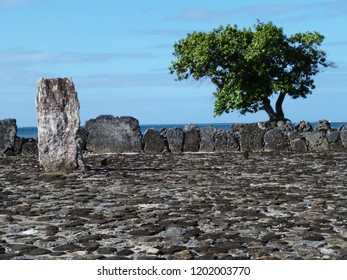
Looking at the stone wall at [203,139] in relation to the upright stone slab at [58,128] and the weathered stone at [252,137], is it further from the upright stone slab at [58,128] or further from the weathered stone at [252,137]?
the upright stone slab at [58,128]

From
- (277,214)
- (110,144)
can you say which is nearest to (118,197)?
(277,214)

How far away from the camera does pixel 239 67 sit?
1371 inches

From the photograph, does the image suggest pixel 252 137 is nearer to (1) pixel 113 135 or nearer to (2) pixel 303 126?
(2) pixel 303 126

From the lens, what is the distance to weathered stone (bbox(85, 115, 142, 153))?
24.8 m

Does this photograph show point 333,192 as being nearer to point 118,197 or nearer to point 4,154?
point 118,197

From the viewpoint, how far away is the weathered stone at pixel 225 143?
81.9 ft

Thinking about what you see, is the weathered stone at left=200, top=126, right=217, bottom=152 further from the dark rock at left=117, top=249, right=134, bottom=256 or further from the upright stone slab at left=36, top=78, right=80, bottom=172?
the dark rock at left=117, top=249, right=134, bottom=256

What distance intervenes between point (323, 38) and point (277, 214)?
2858 cm

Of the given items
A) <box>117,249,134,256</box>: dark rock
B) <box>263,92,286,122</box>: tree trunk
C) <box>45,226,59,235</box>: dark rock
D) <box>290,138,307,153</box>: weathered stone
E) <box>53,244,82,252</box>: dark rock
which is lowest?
<box>117,249,134,256</box>: dark rock

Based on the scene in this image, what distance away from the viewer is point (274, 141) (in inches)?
979

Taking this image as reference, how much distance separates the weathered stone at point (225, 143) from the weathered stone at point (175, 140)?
1313 mm

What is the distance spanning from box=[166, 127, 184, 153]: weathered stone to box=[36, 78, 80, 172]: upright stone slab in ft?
27.9

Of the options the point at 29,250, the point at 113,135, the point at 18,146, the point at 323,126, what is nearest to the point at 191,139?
the point at 113,135

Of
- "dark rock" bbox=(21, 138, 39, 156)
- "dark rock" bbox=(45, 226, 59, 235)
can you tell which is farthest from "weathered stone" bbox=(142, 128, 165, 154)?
"dark rock" bbox=(45, 226, 59, 235)
